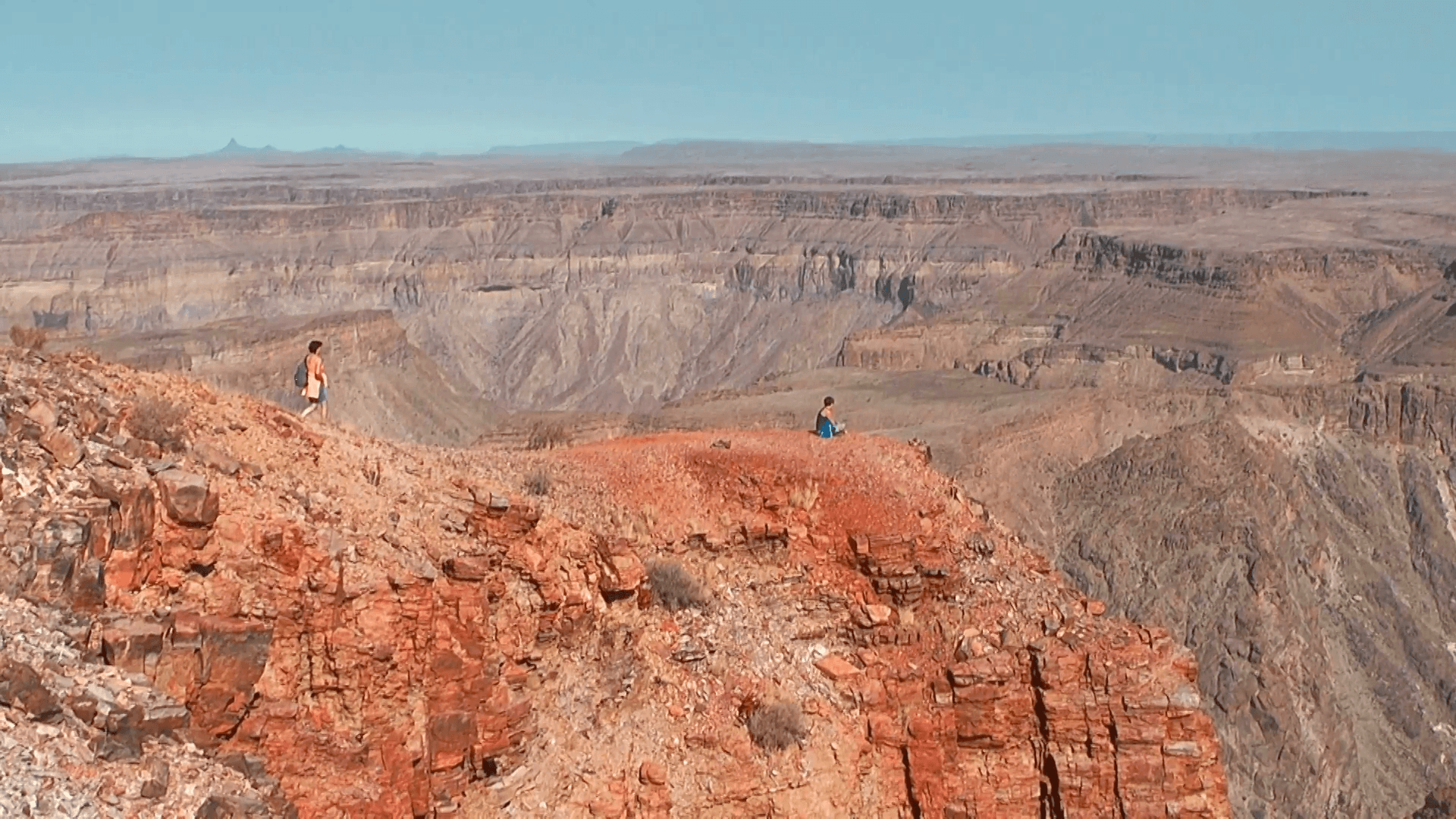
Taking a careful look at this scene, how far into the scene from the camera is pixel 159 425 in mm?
12086

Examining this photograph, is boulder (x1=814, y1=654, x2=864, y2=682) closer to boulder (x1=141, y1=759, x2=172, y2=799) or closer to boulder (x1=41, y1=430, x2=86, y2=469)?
boulder (x1=41, y1=430, x2=86, y2=469)

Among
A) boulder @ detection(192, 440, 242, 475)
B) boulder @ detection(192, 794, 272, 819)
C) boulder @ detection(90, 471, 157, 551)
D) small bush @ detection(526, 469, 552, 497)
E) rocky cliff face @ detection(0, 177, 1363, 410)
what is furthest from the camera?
rocky cliff face @ detection(0, 177, 1363, 410)

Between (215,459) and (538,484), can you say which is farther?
(538,484)

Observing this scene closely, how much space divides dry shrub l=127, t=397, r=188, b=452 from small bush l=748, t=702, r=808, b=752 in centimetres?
535

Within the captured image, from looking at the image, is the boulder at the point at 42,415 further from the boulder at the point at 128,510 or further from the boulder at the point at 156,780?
the boulder at the point at 156,780

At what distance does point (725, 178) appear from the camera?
18575 cm

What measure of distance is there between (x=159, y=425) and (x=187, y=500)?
140cm

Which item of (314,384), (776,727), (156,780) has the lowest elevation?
(776,727)

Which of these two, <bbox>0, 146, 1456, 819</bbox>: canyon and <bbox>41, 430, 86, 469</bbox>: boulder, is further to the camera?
<bbox>0, 146, 1456, 819</bbox>: canyon

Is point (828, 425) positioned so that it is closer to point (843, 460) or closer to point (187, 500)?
point (843, 460)

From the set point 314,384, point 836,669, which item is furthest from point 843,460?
point 314,384

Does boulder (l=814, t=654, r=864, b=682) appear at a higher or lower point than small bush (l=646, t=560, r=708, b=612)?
lower

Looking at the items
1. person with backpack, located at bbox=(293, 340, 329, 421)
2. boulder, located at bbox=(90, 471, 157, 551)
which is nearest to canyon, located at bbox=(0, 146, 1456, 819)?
boulder, located at bbox=(90, 471, 157, 551)

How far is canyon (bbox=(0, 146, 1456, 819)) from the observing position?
12945 millimetres
